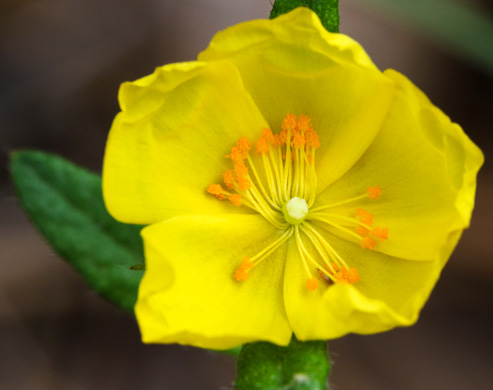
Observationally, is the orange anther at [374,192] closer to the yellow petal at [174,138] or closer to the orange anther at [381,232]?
the orange anther at [381,232]

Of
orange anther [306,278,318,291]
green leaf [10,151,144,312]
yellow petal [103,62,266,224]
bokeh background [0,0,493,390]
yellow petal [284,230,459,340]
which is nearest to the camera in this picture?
yellow petal [284,230,459,340]

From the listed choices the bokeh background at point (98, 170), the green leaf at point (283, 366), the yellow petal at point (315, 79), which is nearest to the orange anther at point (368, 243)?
the yellow petal at point (315, 79)

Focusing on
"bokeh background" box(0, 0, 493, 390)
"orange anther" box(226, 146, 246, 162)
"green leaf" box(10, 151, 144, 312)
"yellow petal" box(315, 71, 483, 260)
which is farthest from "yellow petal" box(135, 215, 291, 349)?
"bokeh background" box(0, 0, 493, 390)

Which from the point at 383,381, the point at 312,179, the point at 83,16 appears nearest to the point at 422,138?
the point at 312,179

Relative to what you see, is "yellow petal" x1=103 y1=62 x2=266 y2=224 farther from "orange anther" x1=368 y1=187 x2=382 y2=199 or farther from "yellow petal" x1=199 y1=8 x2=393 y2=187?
"orange anther" x1=368 y1=187 x2=382 y2=199

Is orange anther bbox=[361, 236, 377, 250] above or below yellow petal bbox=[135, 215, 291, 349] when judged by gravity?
above

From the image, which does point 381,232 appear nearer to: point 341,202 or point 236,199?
point 341,202

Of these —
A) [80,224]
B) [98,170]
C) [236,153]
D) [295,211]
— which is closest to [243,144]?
[236,153]
